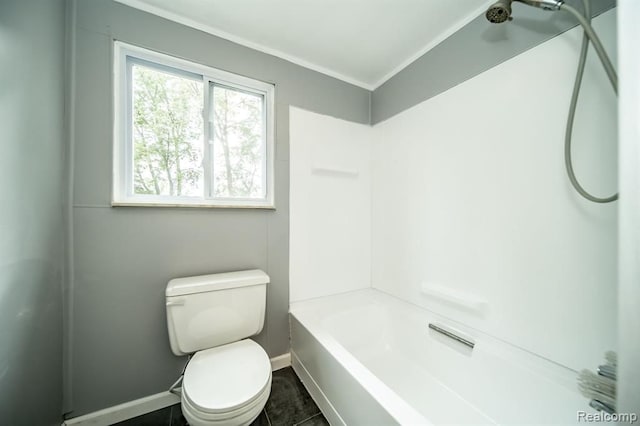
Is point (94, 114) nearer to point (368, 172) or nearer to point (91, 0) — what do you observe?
point (91, 0)

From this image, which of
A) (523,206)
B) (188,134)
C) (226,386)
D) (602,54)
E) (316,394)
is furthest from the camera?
(188,134)

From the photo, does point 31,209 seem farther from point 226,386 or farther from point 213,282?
point 226,386

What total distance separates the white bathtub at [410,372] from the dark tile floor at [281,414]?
62mm

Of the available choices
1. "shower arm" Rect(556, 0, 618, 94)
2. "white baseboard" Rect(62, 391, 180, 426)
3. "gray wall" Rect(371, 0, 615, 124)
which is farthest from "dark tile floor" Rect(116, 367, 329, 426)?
"gray wall" Rect(371, 0, 615, 124)

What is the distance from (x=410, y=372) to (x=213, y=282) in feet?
4.50

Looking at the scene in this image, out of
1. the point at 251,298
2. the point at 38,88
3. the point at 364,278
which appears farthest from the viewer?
the point at 364,278

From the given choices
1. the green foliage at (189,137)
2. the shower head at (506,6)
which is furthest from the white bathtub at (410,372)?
the shower head at (506,6)

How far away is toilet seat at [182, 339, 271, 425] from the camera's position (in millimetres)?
880

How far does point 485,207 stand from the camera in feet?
4.14

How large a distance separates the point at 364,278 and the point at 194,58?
6.76 ft

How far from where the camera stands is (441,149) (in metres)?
1.49

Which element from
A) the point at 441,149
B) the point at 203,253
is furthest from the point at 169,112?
the point at 441,149

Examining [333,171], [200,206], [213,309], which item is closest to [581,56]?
[333,171]

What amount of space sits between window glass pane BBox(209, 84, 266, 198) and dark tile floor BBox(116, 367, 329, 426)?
1.30 meters
